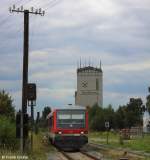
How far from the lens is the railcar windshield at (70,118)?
41.5 m

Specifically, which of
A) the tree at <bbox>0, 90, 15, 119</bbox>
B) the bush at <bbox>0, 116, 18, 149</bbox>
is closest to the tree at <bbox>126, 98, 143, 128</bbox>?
the tree at <bbox>0, 90, 15, 119</bbox>

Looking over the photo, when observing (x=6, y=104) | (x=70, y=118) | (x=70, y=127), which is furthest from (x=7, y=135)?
(x=6, y=104)

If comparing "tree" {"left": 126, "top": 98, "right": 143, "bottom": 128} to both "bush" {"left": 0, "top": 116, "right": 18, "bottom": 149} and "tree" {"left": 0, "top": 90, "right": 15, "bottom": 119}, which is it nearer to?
"tree" {"left": 0, "top": 90, "right": 15, "bottom": 119}

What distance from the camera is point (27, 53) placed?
42.8 meters

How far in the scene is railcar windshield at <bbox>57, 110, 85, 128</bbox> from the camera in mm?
41500

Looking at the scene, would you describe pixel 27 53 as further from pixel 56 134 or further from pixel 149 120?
pixel 149 120

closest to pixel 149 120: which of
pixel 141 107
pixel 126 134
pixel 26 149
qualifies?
pixel 126 134

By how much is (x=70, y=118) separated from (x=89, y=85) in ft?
334

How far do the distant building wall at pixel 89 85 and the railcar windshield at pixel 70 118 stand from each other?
324 ft

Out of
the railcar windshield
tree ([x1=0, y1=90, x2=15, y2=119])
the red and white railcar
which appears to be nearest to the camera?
the red and white railcar

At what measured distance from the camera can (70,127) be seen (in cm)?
4131

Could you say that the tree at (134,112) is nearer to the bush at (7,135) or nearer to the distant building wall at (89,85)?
the distant building wall at (89,85)

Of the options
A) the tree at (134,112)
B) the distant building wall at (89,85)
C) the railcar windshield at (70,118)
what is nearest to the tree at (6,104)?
the railcar windshield at (70,118)

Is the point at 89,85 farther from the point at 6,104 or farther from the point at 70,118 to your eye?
the point at 70,118
